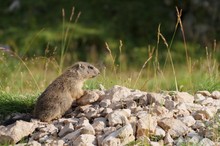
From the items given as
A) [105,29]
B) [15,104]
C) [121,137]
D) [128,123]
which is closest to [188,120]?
[128,123]

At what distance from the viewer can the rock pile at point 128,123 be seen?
25.3ft

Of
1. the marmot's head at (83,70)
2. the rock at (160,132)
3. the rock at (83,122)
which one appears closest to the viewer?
the rock at (160,132)

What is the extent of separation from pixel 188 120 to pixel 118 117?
865 millimetres

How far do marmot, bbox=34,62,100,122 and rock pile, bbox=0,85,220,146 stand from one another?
11cm

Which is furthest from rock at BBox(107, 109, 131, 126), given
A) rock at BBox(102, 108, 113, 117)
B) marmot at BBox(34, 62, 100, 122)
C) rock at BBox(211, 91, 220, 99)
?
rock at BBox(211, 91, 220, 99)

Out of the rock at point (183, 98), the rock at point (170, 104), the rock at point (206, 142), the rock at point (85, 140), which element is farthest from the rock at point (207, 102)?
the rock at point (85, 140)

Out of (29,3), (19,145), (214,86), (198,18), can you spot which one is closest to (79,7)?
(29,3)

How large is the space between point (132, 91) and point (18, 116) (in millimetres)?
1588

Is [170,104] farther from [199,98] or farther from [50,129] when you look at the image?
[50,129]

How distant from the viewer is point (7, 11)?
23.2 meters

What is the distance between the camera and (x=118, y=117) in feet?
26.5

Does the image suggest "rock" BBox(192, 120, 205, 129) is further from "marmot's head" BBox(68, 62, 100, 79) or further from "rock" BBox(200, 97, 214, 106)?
"marmot's head" BBox(68, 62, 100, 79)

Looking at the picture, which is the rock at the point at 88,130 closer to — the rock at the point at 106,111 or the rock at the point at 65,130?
the rock at the point at 65,130

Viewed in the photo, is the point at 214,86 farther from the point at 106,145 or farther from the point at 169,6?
the point at 169,6
